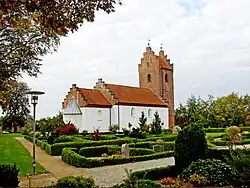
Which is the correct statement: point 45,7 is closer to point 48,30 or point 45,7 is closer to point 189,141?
point 48,30

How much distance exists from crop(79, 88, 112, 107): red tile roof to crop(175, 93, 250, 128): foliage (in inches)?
479

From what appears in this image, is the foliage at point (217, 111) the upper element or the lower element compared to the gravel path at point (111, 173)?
upper


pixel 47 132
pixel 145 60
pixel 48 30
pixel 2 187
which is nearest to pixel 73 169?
pixel 2 187

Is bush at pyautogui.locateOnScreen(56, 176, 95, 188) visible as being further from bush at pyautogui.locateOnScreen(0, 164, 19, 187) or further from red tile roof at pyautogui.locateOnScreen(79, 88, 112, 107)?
red tile roof at pyautogui.locateOnScreen(79, 88, 112, 107)

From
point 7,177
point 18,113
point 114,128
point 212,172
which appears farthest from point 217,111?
point 7,177

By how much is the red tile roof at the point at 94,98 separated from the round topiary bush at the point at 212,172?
35.0m

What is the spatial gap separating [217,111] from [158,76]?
1019cm

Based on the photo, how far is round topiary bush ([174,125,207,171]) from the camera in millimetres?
12508

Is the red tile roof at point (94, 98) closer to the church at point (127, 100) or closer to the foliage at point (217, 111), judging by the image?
the church at point (127, 100)

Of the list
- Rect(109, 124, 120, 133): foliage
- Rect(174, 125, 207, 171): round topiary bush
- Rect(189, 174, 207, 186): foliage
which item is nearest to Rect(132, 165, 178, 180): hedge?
Rect(174, 125, 207, 171): round topiary bush

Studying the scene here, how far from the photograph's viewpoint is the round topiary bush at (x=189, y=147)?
12.5 meters

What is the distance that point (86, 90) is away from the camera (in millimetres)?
48750

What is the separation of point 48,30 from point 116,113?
41649mm

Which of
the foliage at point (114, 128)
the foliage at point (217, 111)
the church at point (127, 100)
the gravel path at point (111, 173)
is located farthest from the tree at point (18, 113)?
the gravel path at point (111, 173)
